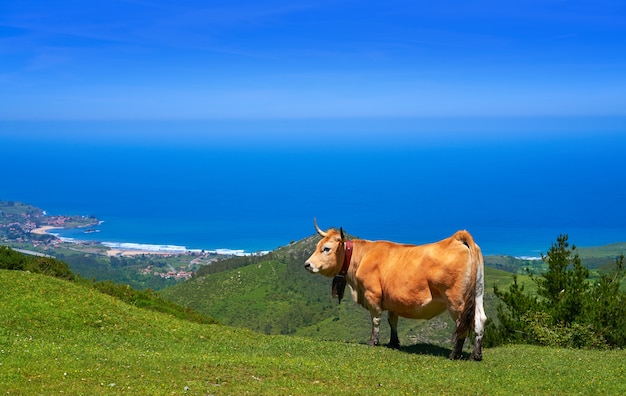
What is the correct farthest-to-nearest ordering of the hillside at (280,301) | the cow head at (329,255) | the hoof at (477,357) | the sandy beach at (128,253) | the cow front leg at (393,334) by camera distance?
the sandy beach at (128,253) → the hillside at (280,301) → the cow head at (329,255) → the cow front leg at (393,334) → the hoof at (477,357)

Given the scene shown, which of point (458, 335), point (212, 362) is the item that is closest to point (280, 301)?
point (458, 335)

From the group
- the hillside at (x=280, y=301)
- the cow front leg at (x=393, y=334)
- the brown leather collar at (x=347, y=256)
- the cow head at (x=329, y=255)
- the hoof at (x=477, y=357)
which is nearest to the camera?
the hoof at (x=477, y=357)

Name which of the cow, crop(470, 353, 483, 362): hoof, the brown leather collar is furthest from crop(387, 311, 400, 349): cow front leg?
crop(470, 353, 483, 362): hoof

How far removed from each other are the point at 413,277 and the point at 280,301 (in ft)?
263

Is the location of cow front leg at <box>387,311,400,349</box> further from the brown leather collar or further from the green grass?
the brown leather collar

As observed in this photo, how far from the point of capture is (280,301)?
94188 mm

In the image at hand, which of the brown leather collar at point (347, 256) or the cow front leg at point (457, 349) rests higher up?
the brown leather collar at point (347, 256)

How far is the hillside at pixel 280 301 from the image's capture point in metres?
74.9

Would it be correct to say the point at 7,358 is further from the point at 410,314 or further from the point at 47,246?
the point at 47,246

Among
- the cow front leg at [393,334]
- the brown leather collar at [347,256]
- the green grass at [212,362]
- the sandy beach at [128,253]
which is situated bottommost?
the green grass at [212,362]


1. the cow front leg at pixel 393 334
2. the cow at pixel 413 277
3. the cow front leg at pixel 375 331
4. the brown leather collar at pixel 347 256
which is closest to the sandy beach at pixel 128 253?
the cow at pixel 413 277

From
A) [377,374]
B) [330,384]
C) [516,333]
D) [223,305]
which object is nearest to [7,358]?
[330,384]

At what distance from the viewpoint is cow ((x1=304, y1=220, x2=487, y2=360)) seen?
1452 centimetres

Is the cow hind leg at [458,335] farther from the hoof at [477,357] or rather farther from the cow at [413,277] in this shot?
the hoof at [477,357]
